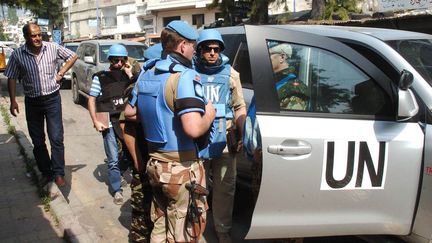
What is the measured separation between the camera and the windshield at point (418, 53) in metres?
2.82

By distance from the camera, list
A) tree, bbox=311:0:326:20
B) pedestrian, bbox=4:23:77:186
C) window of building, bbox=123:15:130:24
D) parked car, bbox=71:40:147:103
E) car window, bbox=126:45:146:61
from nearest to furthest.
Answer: pedestrian, bbox=4:23:77:186 → parked car, bbox=71:40:147:103 → car window, bbox=126:45:146:61 → tree, bbox=311:0:326:20 → window of building, bbox=123:15:130:24

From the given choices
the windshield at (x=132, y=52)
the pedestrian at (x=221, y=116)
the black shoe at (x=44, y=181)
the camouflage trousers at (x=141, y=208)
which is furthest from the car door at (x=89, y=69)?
the pedestrian at (x=221, y=116)

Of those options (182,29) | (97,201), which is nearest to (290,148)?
(182,29)

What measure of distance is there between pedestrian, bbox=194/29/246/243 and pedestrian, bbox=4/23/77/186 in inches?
83.9

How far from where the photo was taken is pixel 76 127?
869 cm

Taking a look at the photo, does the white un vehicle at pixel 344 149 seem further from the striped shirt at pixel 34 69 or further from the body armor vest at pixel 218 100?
the striped shirt at pixel 34 69

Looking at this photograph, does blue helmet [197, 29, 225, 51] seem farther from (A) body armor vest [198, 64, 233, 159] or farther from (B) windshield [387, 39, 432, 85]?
(B) windshield [387, 39, 432, 85]

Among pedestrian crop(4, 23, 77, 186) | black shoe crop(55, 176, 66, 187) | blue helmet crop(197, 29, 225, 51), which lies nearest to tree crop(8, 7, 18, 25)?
pedestrian crop(4, 23, 77, 186)

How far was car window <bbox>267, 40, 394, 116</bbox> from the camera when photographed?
2738 mm

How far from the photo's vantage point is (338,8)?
54.1 ft

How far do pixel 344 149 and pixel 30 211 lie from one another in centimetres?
305

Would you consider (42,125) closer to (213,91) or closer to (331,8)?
(213,91)

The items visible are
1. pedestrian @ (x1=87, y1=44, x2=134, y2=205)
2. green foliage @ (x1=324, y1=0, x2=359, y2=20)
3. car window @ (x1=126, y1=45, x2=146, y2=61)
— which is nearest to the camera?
pedestrian @ (x1=87, y1=44, x2=134, y2=205)

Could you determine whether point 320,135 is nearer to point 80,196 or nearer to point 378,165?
point 378,165
